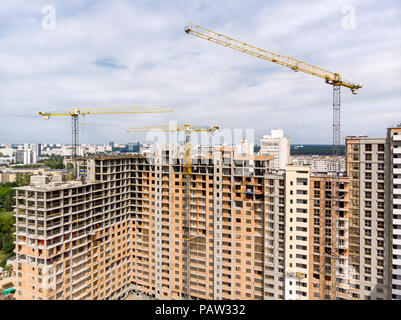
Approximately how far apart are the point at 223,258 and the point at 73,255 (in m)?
8.99

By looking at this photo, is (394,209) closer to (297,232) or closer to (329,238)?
(329,238)

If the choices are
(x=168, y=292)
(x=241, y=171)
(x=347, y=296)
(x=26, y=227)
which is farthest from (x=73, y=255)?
(x=347, y=296)

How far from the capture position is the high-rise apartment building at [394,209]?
1279 centimetres

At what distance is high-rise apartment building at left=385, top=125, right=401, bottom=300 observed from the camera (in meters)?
12.8

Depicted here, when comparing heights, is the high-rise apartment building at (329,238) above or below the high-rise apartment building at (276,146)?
below

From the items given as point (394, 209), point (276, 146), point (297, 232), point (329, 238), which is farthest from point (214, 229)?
point (276, 146)

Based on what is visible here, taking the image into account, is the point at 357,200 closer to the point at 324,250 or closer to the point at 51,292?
the point at 324,250

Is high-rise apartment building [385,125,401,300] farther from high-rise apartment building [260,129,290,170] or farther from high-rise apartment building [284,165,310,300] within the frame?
high-rise apartment building [260,129,290,170]

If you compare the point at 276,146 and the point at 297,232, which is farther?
the point at 276,146

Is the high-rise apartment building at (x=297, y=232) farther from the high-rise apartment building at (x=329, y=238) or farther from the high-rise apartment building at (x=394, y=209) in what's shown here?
the high-rise apartment building at (x=394, y=209)

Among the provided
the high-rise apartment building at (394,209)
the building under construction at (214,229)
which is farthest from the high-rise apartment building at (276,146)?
the high-rise apartment building at (394,209)

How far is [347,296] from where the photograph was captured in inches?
550

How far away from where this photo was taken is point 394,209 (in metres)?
12.8

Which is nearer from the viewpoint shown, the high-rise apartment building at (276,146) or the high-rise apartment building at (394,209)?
the high-rise apartment building at (394,209)
